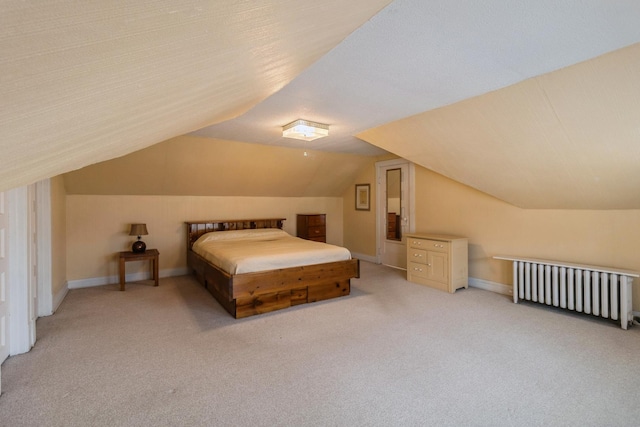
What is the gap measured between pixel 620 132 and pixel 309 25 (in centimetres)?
260

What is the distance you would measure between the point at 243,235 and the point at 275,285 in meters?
1.89

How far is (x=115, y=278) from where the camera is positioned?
484 cm

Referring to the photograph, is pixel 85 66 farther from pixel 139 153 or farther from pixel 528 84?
pixel 139 153

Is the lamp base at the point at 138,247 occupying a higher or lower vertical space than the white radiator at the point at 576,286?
higher

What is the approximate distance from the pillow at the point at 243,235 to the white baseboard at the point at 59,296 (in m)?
1.77

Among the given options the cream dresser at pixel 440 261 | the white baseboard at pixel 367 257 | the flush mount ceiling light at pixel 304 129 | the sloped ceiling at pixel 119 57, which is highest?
the flush mount ceiling light at pixel 304 129

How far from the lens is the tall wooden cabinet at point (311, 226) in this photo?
20.6 feet

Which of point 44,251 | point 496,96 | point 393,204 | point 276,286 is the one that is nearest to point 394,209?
point 393,204

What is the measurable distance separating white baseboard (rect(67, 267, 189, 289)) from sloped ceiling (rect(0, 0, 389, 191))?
13.7 feet

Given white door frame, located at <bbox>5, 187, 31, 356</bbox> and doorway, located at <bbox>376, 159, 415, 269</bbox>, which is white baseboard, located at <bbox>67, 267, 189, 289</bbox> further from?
doorway, located at <bbox>376, 159, 415, 269</bbox>

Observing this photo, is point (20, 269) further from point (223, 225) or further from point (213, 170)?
point (223, 225)

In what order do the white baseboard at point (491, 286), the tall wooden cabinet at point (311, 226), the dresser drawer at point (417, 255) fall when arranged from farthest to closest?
the tall wooden cabinet at point (311, 226) → the dresser drawer at point (417, 255) → the white baseboard at point (491, 286)

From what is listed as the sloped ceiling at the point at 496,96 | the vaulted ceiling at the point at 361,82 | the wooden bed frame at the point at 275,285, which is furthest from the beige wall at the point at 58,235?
the vaulted ceiling at the point at 361,82

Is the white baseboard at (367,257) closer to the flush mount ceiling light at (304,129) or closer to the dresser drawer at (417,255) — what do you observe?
the dresser drawer at (417,255)
